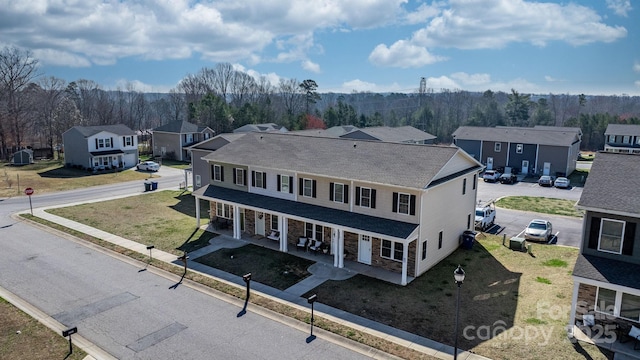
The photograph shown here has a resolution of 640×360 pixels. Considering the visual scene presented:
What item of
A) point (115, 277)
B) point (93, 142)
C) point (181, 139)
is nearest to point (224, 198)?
point (115, 277)

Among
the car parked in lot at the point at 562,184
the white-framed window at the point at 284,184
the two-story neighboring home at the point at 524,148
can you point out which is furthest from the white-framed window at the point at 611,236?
the two-story neighboring home at the point at 524,148

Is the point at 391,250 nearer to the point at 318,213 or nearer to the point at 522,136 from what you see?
the point at 318,213

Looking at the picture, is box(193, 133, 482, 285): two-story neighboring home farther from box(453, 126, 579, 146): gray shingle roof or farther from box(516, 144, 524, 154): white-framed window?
box(453, 126, 579, 146): gray shingle roof

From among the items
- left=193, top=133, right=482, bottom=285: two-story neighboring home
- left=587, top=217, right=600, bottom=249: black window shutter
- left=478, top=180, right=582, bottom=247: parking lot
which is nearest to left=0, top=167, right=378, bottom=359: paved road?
left=193, top=133, right=482, bottom=285: two-story neighboring home

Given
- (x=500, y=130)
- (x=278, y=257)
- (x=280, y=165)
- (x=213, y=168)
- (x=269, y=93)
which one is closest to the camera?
(x=278, y=257)

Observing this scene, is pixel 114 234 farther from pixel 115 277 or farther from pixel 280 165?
pixel 280 165

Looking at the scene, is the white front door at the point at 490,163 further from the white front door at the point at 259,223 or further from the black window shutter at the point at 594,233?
the black window shutter at the point at 594,233

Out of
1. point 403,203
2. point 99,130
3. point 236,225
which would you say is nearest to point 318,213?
point 403,203

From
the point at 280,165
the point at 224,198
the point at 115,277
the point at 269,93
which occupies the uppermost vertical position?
the point at 269,93
